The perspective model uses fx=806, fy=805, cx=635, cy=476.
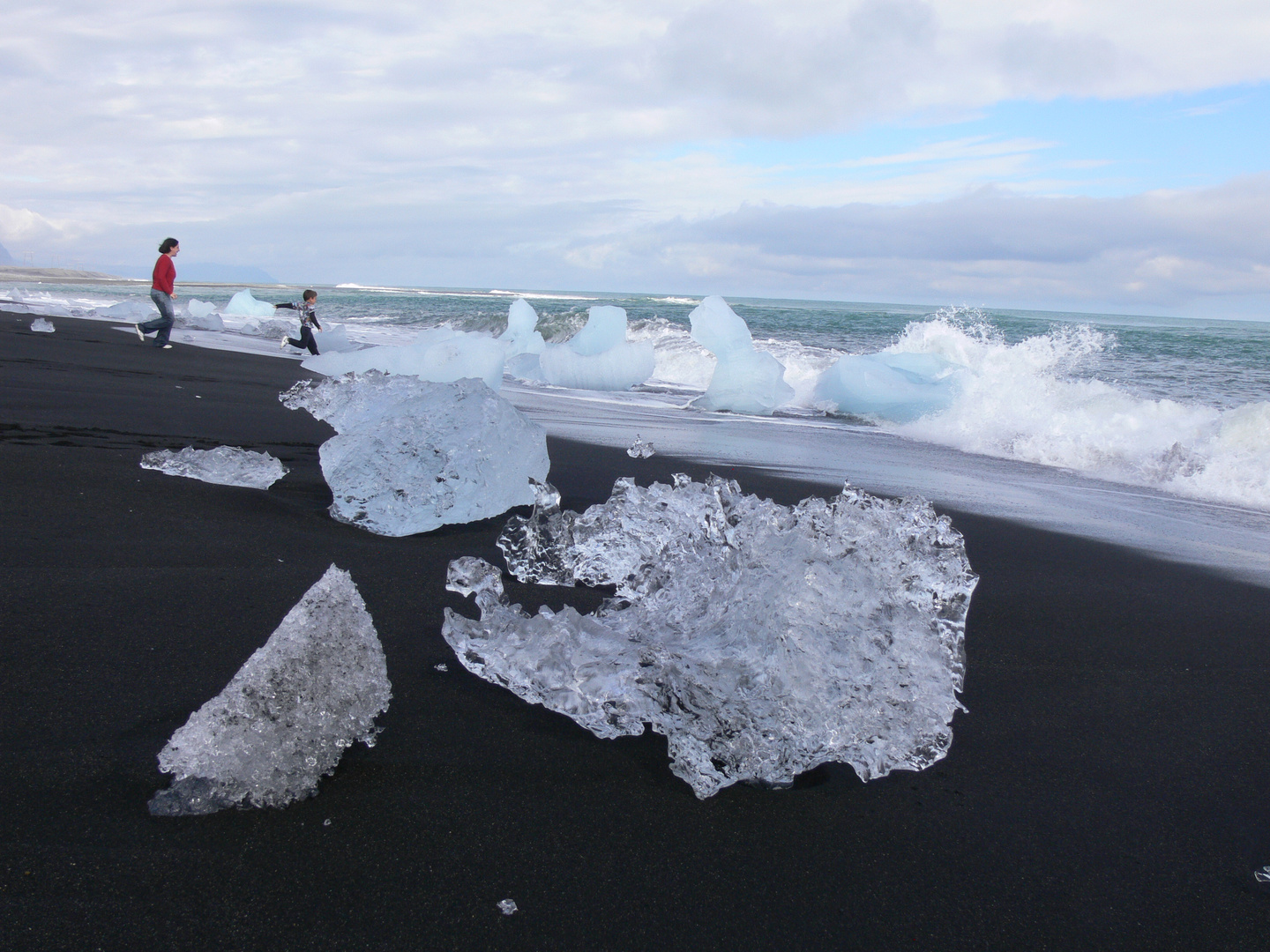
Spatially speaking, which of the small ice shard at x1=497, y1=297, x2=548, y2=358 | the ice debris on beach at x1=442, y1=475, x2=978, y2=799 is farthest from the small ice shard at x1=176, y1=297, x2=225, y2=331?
the ice debris on beach at x1=442, y1=475, x2=978, y2=799

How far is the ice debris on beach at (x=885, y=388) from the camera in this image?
8164 millimetres

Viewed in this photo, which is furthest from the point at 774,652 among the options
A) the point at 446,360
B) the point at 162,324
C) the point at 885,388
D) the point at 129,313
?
the point at 129,313

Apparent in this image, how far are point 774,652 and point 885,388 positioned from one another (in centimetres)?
738

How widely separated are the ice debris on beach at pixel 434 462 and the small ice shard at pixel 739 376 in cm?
551

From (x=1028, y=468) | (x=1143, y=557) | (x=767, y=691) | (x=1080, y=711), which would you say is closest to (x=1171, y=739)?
(x=1080, y=711)

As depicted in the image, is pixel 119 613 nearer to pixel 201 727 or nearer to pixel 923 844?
pixel 201 727

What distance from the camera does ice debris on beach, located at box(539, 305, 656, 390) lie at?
9859 millimetres

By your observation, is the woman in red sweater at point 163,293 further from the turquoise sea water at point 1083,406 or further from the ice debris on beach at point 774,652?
the ice debris on beach at point 774,652

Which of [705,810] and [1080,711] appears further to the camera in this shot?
[1080,711]

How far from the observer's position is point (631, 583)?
2.38 metres

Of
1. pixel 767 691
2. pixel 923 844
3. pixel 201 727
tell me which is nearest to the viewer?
pixel 201 727

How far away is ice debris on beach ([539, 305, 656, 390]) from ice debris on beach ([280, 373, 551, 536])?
21.5 feet

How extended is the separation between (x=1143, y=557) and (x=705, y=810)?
2825mm

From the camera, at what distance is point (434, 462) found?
9.68ft
